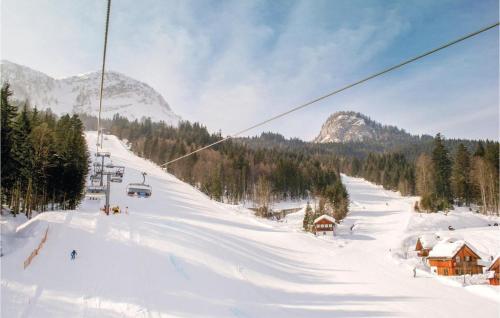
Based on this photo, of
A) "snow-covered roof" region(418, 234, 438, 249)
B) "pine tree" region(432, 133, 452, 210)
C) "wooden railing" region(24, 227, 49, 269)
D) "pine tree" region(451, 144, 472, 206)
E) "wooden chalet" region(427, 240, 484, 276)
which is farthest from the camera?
"pine tree" region(432, 133, 452, 210)

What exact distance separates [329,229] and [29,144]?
50.8 meters

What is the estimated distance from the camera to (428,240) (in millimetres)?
54250

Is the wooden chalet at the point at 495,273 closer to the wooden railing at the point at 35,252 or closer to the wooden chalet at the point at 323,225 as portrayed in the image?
the wooden chalet at the point at 323,225

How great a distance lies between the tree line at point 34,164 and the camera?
104ft

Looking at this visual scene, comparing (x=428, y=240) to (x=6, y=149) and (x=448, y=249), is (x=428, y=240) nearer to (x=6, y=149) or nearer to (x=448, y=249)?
(x=448, y=249)

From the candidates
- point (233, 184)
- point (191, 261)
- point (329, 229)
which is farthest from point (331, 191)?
point (191, 261)

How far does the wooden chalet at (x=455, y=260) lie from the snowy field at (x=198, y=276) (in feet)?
20.9

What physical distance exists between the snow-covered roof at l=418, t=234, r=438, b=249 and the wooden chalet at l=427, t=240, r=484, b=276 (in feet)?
19.3

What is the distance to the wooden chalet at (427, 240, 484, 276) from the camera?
148 ft

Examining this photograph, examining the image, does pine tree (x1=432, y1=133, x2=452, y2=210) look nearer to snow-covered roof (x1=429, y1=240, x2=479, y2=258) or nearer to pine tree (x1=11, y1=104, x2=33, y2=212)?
snow-covered roof (x1=429, y1=240, x2=479, y2=258)

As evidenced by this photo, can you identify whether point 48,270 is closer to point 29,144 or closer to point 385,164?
point 29,144

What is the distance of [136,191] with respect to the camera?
32.9 meters

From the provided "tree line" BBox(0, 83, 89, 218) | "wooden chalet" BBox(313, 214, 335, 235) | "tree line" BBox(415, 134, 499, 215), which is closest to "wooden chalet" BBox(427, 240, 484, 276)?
"wooden chalet" BBox(313, 214, 335, 235)

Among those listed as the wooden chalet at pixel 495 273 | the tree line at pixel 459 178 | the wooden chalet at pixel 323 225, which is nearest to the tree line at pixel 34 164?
the wooden chalet at pixel 323 225
